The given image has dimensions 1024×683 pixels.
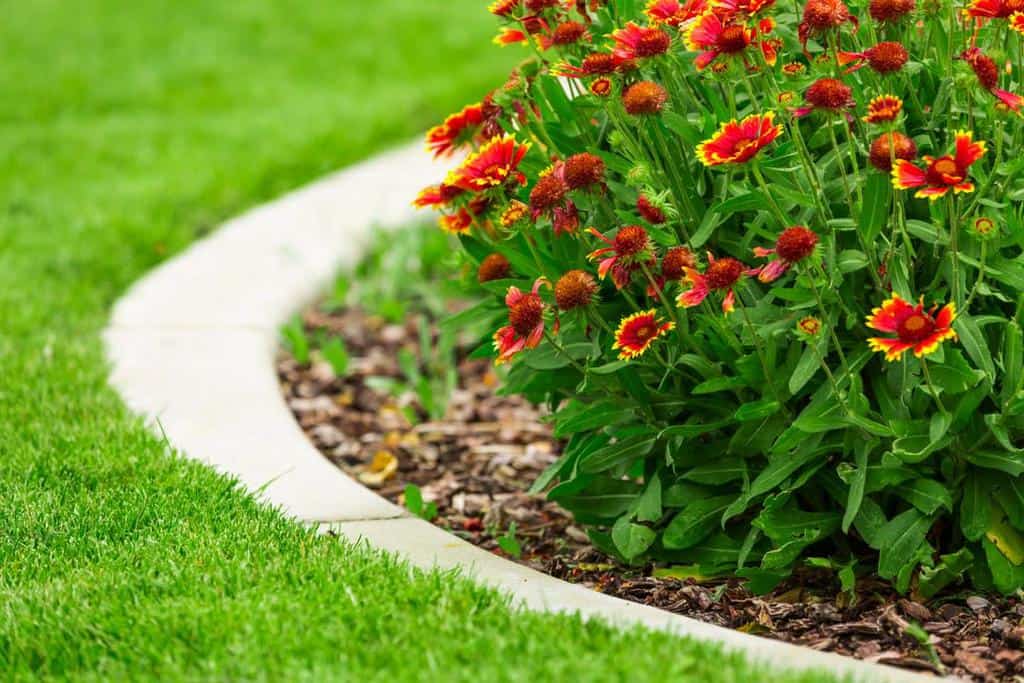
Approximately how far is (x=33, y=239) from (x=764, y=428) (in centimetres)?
380

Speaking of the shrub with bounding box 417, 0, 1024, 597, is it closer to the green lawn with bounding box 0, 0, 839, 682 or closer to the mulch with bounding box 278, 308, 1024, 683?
the mulch with bounding box 278, 308, 1024, 683

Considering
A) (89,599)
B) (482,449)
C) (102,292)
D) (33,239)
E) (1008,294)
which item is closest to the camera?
(89,599)

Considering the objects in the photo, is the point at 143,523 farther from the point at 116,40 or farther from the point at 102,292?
the point at 116,40

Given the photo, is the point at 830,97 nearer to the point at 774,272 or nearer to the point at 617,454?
the point at 774,272

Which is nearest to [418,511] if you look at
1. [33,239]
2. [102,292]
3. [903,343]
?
[903,343]

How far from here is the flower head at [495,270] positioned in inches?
135

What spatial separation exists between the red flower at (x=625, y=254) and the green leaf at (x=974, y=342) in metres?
0.64

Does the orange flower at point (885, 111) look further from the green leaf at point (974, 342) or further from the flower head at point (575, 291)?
the flower head at point (575, 291)

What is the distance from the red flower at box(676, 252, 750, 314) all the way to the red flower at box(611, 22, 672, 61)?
448mm

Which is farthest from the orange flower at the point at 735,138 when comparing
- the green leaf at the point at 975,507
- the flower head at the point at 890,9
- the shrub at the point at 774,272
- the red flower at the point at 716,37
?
the green leaf at the point at 975,507

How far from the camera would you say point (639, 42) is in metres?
2.91

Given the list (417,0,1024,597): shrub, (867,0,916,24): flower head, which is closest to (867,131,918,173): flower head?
(417,0,1024,597): shrub

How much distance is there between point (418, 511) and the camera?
12.5 ft

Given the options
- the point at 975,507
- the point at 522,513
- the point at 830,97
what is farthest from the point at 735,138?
the point at 522,513
